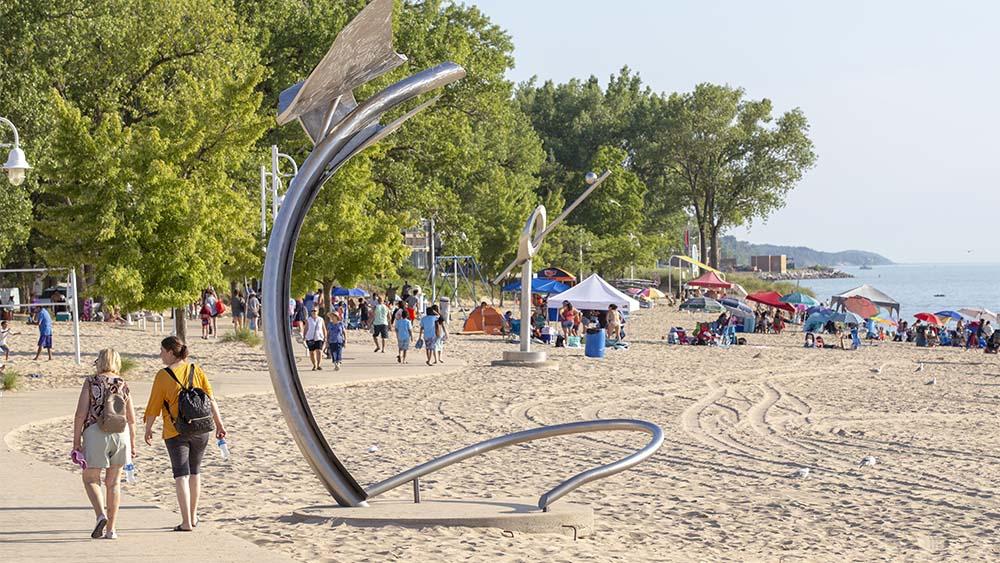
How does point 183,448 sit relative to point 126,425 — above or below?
below

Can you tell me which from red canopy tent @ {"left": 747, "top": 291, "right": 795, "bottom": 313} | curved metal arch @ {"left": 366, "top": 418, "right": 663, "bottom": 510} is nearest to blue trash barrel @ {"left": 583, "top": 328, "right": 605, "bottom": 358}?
curved metal arch @ {"left": 366, "top": 418, "right": 663, "bottom": 510}

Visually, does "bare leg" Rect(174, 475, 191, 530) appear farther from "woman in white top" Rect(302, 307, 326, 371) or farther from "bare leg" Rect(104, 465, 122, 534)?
"woman in white top" Rect(302, 307, 326, 371)

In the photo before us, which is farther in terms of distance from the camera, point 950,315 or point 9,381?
point 950,315

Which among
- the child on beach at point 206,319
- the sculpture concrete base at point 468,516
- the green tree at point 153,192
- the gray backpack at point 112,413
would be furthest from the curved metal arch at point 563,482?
the child on beach at point 206,319

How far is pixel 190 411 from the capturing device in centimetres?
882

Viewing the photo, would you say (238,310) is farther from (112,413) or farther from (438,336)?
(112,413)

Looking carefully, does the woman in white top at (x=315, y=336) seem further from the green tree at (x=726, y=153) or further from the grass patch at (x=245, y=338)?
the green tree at (x=726, y=153)

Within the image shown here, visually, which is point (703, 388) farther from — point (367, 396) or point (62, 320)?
point (62, 320)

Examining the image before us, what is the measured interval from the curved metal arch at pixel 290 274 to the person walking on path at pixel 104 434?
1.14m

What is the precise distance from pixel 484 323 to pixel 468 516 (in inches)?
1176

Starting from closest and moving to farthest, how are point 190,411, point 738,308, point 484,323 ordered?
point 190,411 < point 484,323 < point 738,308

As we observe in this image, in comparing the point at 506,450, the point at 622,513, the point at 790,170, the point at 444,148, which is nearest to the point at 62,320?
the point at 444,148

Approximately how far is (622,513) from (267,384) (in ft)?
37.6

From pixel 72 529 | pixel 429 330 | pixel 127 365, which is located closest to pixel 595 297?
pixel 429 330
